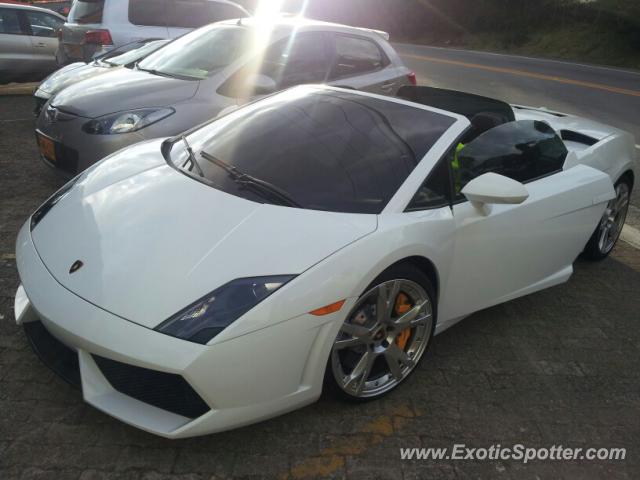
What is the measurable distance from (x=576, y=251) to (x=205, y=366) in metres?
2.70

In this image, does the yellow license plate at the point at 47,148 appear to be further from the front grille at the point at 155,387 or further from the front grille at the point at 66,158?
the front grille at the point at 155,387

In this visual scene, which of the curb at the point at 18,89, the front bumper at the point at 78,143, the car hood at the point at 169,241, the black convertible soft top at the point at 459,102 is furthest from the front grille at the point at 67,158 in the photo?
the curb at the point at 18,89

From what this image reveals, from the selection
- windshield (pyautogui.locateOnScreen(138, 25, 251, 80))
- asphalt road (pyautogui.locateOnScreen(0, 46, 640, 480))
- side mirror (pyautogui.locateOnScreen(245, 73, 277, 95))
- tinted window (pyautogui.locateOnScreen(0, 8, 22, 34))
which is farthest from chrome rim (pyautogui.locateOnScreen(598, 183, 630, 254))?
tinted window (pyautogui.locateOnScreen(0, 8, 22, 34))

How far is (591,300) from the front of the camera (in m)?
4.04

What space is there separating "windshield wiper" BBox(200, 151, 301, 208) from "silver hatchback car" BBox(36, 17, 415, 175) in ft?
6.60

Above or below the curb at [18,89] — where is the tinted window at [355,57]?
above

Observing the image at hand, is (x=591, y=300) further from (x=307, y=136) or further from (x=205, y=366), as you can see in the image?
(x=205, y=366)

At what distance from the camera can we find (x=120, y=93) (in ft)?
16.3

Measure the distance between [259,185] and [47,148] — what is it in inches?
111

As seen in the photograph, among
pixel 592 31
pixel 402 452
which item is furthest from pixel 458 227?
pixel 592 31

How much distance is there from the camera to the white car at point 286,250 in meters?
2.26

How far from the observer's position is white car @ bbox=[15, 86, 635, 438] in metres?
2.26

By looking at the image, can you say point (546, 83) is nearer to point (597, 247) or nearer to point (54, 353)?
point (597, 247)

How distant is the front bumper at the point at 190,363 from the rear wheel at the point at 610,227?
9.42ft
